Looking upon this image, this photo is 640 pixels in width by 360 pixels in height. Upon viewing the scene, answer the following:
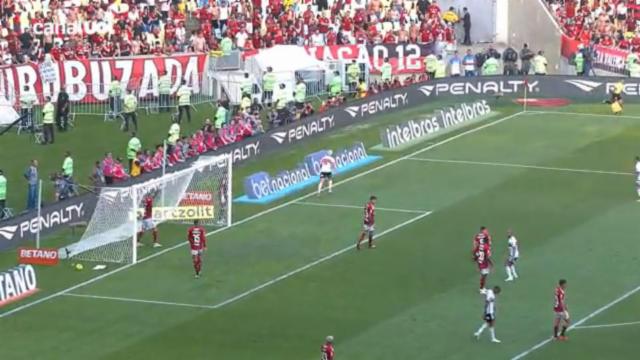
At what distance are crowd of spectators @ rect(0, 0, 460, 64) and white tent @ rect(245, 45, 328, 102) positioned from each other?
1.47 m

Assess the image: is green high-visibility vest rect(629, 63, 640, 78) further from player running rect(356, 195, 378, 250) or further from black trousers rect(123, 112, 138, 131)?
player running rect(356, 195, 378, 250)

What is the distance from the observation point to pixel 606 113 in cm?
7462

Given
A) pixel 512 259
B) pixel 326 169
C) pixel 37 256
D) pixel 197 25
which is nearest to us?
pixel 512 259

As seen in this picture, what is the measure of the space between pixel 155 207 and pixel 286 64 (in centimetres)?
2387

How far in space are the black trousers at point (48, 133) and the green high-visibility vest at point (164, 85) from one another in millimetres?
7187

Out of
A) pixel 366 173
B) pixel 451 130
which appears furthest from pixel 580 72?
pixel 366 173

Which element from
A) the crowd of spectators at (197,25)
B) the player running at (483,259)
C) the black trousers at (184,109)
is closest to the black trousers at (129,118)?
the black trousers at (184,109)

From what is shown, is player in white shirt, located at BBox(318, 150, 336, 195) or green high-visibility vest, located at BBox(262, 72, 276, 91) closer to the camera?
player in white shirt, located at BBox(318, 150, 336, 195)

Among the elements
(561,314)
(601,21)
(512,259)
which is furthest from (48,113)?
(601,21)

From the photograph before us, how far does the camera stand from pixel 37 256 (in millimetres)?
49375

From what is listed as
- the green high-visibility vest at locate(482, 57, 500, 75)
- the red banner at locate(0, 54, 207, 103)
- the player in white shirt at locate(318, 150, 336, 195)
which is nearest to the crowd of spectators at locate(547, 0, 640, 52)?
the green high-visibility vest at locate(482, 57, 500, 75)

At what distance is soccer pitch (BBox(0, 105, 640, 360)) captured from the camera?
1692 inches

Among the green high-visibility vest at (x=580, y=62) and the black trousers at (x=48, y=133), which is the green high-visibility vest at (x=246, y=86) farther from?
the green high-visibility vest at (x=580, y=62)

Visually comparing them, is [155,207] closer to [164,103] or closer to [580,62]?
[164,103]
